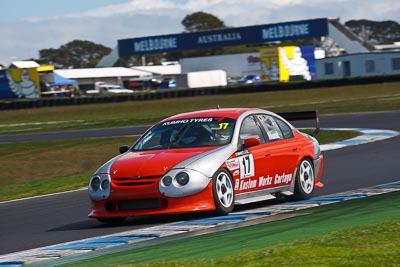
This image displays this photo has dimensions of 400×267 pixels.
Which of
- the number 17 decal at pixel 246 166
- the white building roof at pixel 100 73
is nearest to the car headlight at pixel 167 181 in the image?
the number 17 decal at pixel 246 166

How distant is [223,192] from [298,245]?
323 centimetres

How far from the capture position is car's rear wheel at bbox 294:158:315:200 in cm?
1153

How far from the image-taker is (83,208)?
41.3 feet

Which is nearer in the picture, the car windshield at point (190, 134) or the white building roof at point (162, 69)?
the car windshield at point (190, 134)

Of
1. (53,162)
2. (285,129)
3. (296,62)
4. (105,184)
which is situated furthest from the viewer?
(296,62)

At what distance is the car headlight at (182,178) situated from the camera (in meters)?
10.1

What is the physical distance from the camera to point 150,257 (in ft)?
25.2

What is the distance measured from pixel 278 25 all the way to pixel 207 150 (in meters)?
75.8

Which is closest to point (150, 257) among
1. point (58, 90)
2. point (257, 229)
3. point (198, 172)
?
point (257, 229)

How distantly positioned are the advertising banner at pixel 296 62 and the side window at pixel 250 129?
66434 millimetres

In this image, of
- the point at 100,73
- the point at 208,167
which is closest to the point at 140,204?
the point at 208,167

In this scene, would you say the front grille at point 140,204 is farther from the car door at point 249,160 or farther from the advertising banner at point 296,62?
the advertising banner at point 296,62

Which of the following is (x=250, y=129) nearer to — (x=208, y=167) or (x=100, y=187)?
(x=208, y=167)

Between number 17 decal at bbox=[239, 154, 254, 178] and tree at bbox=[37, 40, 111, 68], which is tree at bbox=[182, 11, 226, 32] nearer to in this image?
tree at bbox=[37, 40, 111, 68]
